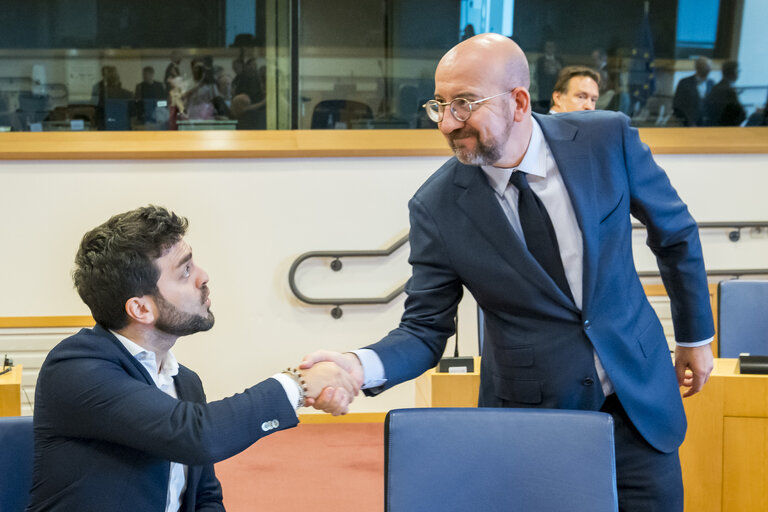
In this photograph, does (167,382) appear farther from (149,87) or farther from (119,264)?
(149,87)

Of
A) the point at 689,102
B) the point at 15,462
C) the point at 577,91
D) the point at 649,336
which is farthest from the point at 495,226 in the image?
the point at 689,102

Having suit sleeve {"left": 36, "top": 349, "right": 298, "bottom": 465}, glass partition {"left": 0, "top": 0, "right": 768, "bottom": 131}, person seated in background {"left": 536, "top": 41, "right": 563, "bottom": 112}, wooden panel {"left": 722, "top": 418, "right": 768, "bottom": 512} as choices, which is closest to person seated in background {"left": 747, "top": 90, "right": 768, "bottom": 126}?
glass partition {"left": 0, "top": 0, "right": 768, "bottom": 131}

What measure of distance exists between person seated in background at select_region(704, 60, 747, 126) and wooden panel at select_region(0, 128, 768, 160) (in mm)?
662

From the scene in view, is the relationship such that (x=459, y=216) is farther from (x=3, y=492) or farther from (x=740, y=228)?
(x=740, y=228)

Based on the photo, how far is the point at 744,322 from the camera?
339 cm

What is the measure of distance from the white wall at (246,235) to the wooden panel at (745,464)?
2246mm

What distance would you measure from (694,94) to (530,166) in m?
4.64

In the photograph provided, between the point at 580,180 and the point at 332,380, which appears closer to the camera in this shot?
the point at 580,180

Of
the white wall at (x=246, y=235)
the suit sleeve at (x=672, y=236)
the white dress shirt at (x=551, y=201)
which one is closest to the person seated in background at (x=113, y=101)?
the white wall at (x=246, y=235)

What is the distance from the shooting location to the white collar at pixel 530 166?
1860 mm

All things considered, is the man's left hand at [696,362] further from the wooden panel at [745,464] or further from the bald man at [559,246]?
the wooden panel at [745,464]

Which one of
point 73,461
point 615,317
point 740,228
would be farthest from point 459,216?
point 740,228

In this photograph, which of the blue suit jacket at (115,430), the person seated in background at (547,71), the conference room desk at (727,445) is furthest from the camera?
the person seated in background at (547,71)

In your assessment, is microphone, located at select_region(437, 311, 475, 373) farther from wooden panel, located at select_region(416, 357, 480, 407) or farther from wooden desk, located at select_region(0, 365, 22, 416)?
wooden desk, located at select_region(0, 365, 22, 416)
